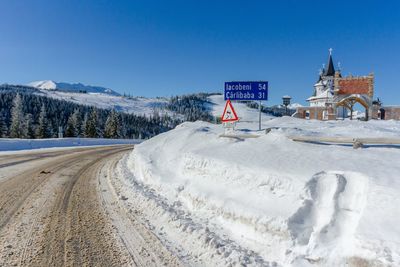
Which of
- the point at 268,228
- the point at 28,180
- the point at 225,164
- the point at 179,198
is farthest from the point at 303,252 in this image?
the point at 28,180

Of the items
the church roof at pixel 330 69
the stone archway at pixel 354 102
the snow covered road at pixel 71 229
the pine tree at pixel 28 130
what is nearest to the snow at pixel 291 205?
the snow covered road at pixel 71 229

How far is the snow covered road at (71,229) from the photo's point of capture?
4609 mm

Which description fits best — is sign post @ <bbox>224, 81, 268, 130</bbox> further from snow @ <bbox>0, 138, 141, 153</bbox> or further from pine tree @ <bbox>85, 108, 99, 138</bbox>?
pine tree @ <bbox>85, 108, 99, 138</bbox>

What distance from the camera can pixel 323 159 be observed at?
651 centimetres

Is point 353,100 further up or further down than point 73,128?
further up

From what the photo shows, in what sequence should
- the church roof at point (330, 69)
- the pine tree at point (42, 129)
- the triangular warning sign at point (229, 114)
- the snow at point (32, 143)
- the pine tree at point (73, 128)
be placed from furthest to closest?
the pine tree at point (73, 128) < the pine tree at point (42, 129) < the church roof at point (330, 69) < the snow at point (32, 143) < the triangular warning sign at point (229, 114)

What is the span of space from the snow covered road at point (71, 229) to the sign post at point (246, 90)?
19.7 ft

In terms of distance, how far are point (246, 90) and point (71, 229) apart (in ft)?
27.1

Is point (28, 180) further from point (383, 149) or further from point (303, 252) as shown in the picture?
point (383, 149)

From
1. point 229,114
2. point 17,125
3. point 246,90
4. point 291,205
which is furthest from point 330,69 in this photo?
point 17,125

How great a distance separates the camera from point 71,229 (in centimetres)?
576

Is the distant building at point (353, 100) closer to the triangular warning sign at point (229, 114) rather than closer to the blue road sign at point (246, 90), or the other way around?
the blue road sign at point (246, 90)

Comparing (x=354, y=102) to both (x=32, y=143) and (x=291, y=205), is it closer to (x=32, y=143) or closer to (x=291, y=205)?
(x=291, y=205)

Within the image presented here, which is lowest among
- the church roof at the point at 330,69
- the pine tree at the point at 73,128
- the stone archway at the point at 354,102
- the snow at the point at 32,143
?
the snow at the point at 32,143
